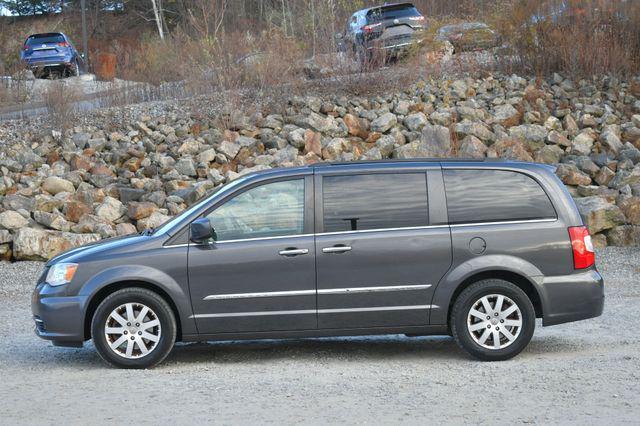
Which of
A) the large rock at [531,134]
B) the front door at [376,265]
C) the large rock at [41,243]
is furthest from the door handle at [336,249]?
the large rock at [531,134]

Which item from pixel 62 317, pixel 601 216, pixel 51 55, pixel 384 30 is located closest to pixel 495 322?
pixel 62 317

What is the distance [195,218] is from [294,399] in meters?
2.07

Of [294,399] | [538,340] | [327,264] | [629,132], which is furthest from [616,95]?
[294,399]

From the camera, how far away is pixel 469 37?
87.6 feet

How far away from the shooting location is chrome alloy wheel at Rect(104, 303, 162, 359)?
8.04m

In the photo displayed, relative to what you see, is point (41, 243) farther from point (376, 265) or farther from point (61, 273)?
point (376, 265)

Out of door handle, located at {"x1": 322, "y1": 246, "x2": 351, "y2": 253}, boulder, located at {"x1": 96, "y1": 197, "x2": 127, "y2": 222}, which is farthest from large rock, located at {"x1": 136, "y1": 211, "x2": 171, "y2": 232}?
door handle, located at {"x1": 322, "y1": 246, "x2": 351, "y2": 253}

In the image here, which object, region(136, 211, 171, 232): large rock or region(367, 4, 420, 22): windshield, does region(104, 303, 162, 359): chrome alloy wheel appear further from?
region(367, 4, 420, 22): windshield

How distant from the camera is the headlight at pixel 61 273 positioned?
817 cm

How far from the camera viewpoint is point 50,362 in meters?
8.52

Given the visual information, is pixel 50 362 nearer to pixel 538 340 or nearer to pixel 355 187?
pixel 355 187

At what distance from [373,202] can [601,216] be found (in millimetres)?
8364

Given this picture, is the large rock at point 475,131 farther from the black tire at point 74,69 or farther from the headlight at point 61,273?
the black tire at point 74,69

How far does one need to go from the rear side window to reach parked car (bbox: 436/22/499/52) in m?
18.2
